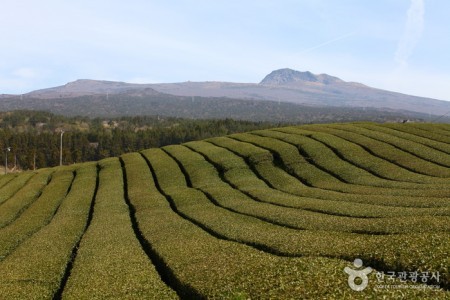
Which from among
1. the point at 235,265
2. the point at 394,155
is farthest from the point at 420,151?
the point at 235,265

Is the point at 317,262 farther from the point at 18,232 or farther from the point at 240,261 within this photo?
the point at 18,232

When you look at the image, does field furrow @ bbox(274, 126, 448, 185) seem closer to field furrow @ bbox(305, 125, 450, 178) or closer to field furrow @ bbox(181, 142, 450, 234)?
field furrow @ bbox(305, 125, 450, 178)

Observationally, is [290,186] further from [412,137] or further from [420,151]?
[412,137]

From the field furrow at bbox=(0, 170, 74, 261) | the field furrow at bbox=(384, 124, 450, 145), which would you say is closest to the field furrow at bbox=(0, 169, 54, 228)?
the field furrow at bbox=(0, 170, 74, 261)

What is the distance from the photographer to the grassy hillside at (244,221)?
824 inches

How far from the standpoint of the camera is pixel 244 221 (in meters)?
41.7

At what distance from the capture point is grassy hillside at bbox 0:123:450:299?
68.6 feet

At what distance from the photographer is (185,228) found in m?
39.7

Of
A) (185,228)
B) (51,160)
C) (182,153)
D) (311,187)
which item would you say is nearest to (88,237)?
(185,228)

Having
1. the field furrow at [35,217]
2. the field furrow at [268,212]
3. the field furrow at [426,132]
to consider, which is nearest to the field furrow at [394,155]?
the field furrow at [426,132]

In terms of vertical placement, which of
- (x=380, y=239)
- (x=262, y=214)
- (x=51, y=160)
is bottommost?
(x=51, y=160)

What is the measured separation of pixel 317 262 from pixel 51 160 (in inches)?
7448

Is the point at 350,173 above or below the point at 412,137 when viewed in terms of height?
below

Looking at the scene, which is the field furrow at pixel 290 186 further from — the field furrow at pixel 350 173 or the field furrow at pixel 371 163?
the field furrow at pixel 371 163
